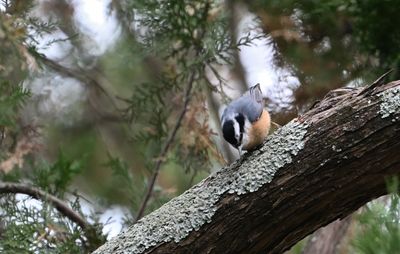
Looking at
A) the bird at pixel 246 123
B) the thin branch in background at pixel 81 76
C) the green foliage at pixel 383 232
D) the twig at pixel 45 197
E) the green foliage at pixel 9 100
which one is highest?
the thin branch in background at pixel 81 76

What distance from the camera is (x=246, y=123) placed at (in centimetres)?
157

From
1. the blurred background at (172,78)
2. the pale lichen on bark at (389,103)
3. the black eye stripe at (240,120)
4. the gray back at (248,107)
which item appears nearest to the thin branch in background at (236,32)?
the blurred background at (172,78)

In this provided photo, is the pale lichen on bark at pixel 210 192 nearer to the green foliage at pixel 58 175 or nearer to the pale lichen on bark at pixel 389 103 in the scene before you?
the pale lichen on bark at pixel 389 103

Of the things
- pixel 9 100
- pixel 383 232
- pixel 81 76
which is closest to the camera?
pixel 383 232

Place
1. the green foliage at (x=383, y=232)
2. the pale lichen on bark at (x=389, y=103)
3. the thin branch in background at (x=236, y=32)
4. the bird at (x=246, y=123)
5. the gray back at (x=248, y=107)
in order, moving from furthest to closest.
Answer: the thin branch in background at (x=236, y=32)
the gray back at (x=248, y=107)
the bird at (x=246, y=123)
the pale lichen on bark at (x=389, y=103)
the green foliage at (x=383, y=232)

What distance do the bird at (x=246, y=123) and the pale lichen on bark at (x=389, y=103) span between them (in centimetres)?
25

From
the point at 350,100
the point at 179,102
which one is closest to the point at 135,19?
the point at 179,102

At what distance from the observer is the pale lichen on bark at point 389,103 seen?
132 cm

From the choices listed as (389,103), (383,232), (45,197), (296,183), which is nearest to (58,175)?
(45,197)

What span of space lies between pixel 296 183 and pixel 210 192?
16 centimetres

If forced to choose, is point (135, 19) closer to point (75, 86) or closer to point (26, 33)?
point (26, 33)

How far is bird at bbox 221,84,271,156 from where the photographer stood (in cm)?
150

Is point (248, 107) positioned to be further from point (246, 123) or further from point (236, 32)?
point (236, 32)

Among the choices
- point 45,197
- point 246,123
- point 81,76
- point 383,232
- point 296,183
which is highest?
point 81,76
